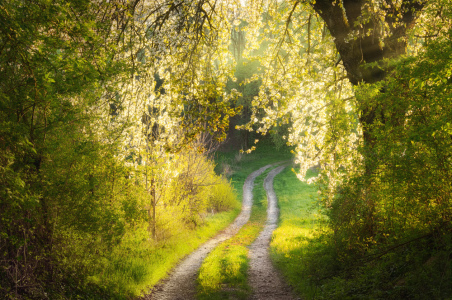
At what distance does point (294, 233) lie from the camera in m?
12.5

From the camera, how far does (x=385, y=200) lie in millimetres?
4441

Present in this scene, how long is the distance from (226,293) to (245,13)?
8.27 meters

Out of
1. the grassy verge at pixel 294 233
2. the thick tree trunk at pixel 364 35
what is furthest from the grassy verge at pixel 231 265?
the thick tree trunk at pixel 364 35

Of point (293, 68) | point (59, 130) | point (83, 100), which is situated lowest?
point (59, 130)

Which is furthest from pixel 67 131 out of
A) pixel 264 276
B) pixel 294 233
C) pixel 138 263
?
pixel 294 233

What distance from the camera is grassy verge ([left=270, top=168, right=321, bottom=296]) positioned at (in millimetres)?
Answer: 7492

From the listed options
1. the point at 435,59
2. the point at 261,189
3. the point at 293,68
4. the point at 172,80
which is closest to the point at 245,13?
the point at 293,68

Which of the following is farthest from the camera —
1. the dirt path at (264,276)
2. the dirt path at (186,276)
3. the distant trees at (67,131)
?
the dirt path at (186,276)

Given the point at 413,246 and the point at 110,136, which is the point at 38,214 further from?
the point at 413,246

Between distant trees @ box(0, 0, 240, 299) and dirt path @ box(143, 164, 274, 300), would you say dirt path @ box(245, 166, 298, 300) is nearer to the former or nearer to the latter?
dirt path @ box(143, 164, 274, 300)

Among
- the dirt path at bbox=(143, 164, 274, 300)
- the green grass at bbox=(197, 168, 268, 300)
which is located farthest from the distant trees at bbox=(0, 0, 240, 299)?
the green grass at bbox=(197, 168, 268, 300)

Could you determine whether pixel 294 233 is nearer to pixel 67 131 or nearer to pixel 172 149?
pixel 172 149

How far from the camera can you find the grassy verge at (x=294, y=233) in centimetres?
749

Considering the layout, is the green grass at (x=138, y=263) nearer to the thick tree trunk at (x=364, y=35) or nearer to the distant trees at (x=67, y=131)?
the distant trees at (x=67, y=131)
